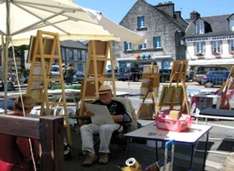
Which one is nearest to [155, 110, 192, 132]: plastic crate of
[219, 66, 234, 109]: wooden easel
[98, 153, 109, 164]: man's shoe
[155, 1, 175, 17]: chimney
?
[98, 153, 109, 164]: man's shoe

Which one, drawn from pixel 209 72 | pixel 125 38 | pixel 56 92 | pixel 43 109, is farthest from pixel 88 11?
pixel 209 72

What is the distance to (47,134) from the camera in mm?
3230

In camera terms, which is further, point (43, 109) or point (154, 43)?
point (154, 43)

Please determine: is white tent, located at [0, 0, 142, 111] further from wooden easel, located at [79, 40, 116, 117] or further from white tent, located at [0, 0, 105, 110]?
wooden easel, located at [79, 40, 116, 117]

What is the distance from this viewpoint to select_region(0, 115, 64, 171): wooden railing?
322 cm

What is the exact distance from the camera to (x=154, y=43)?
187ft

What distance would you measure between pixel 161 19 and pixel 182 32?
2.92 m

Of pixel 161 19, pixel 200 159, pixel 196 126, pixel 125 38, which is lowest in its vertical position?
pixel 200 159

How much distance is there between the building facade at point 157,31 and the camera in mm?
55625

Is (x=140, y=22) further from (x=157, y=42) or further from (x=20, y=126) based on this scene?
(x=20, y=126)

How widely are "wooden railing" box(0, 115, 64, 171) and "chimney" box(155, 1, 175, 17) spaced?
184 ft

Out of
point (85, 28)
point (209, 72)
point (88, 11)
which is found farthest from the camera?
point (209, 72)

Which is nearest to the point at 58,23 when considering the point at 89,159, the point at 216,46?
the point at 89,159

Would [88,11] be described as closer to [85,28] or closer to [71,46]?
[85,28]
